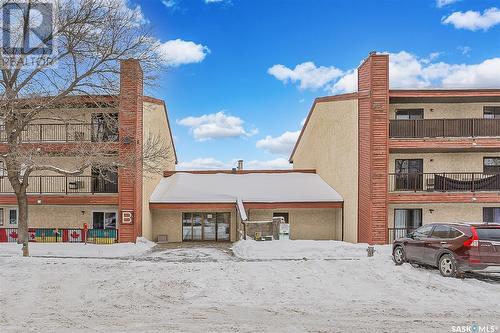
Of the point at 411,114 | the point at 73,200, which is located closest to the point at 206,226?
the point at 73,200

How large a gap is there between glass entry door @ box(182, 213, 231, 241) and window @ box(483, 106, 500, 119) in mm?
17351

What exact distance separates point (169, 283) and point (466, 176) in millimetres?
18534

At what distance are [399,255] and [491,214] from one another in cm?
1171

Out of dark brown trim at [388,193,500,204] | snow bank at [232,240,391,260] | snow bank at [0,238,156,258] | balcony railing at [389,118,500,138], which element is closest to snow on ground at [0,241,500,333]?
snow bank at [232,240,391,260]

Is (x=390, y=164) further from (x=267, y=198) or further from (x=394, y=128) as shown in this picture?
(x=267, y=198)

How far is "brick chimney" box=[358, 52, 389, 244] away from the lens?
61.0 ft

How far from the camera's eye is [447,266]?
10750 millimetres

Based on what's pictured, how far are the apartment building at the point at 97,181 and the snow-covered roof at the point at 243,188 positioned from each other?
6.71 ft

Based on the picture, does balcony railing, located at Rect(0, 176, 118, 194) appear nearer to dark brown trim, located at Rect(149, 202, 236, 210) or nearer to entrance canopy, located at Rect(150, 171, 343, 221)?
dark brown trim, located at Rect(149, 202, 236, 210)

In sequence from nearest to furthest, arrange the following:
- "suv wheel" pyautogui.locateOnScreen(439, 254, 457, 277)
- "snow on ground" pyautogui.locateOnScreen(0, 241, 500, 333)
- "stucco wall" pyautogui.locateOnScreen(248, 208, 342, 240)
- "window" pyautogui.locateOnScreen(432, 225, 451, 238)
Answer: "snow on ground" pyautogui.locateOnScreen(0, 241, 500, 333)
"suv wheel" pyautogui.locateOnScreen(439, 254, 457, 277)
"window" pyautogui.locateOnScreen(432, 225, 451, 238)
"stucco wall" pyautogui.locateOnScreen(248, 208, 342, 240)

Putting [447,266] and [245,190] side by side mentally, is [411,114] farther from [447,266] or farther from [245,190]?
[447,266]

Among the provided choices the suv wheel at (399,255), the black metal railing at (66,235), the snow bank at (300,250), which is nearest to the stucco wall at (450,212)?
the snow bank at (300,250)

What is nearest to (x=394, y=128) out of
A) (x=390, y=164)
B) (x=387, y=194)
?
(x=390, y=164)

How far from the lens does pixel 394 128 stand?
19.5 metres
